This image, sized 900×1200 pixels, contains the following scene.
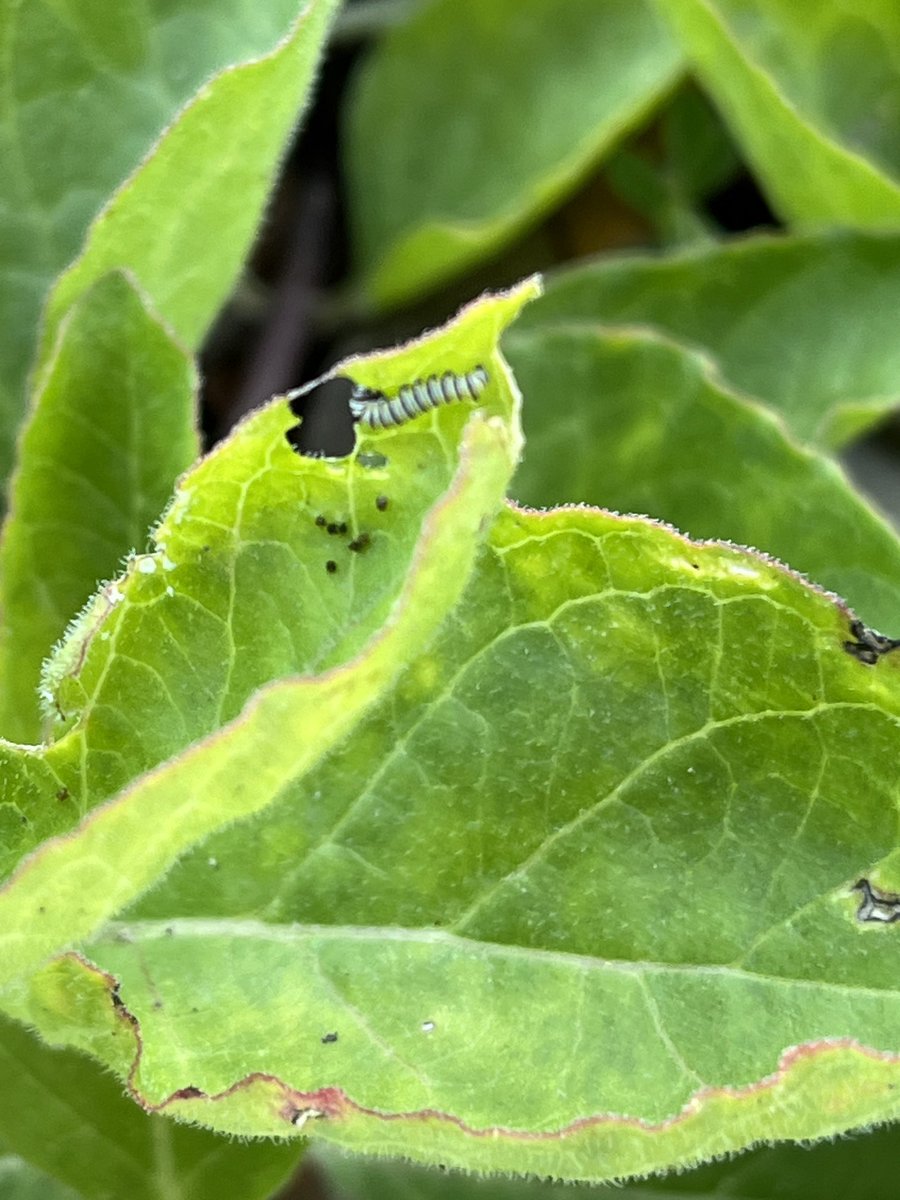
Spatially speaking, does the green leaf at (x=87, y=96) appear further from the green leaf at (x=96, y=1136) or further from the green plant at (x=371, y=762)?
the green leaf at (x=96, y=1136)

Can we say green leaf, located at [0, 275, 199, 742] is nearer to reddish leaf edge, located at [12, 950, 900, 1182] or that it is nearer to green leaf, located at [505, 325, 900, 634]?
reddish leaf edge, located at [12, 950, 900, 1182]

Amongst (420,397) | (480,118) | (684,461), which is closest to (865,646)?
(420,397)

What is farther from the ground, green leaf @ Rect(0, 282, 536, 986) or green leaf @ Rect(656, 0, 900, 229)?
green leaf @ Rect(0, 282, 536, 986)

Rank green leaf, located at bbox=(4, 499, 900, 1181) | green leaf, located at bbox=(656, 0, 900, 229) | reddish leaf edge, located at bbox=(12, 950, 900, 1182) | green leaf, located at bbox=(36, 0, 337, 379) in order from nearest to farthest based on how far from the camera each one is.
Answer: reddish leaf edge, located at bbox=(12, 950, 900, 1182) < green leaf, located at bbox=(4, 499, 900, 1181) < green leaf, located at bbox=(36, 0, 337, 379) < green leaf, located at bbox=(656, 0, 900, 229)

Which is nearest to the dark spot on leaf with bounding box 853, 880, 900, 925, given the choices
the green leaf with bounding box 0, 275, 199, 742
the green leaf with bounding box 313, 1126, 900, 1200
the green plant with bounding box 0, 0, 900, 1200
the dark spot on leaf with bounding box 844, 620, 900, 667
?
the green plant with bounding box 0, 0, 900, 1200

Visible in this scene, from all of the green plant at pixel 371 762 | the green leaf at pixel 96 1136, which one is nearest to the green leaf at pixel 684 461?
the green plant at pixel 371 762

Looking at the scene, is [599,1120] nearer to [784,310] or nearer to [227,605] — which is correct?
[227,605]
